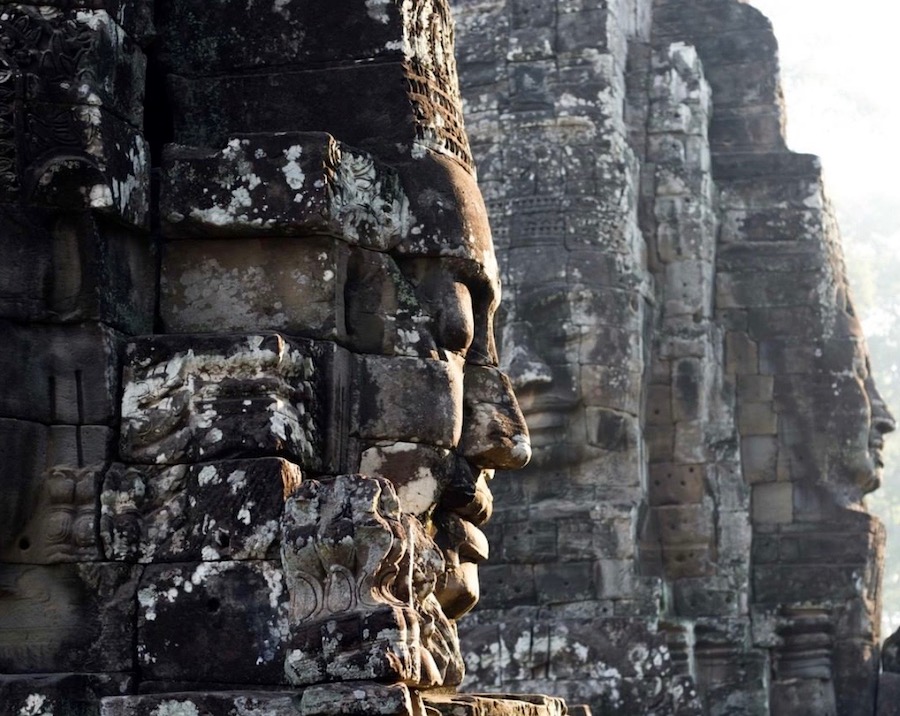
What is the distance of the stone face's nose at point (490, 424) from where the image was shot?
330 inches

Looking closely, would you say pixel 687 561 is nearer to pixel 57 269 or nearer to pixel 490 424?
pixel 490 424

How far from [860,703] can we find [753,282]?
3593mm

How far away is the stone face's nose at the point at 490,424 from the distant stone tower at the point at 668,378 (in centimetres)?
809

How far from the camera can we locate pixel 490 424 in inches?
332

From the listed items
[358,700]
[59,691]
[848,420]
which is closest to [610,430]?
[848,420]

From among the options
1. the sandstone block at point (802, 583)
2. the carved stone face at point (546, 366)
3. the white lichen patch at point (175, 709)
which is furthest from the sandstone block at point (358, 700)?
the sandstone block at point (802, 583)

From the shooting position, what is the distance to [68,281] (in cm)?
771

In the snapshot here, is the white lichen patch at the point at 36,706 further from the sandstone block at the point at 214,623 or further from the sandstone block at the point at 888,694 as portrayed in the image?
the sandstone block at the point at 888,694

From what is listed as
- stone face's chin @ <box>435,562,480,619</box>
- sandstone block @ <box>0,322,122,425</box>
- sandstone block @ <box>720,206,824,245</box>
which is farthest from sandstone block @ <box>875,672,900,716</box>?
sandstone block @ <box>0,322,122,425</box>

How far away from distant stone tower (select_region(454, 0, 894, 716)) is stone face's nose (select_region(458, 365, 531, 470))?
8095 millimetres

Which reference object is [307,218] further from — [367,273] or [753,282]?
[753,282]

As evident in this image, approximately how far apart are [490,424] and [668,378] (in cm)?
1083

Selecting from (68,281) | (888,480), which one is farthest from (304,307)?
(888,480)

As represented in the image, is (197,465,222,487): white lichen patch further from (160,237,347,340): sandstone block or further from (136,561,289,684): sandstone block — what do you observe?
(160,237,347,340): sandstone block
